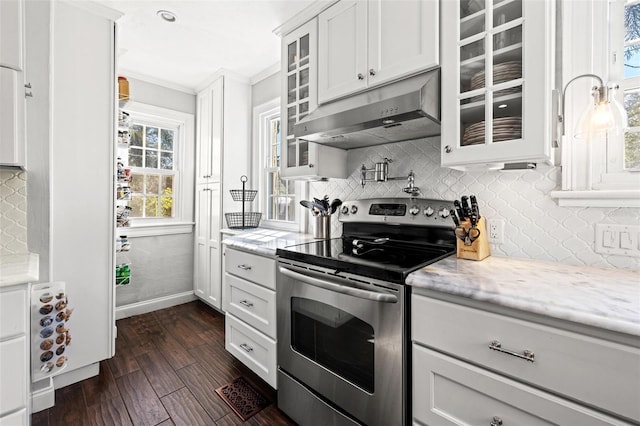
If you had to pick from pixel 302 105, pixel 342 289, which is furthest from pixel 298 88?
pixel 342 289

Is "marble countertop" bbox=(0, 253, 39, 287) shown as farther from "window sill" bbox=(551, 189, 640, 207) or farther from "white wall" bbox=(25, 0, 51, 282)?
"window sill" bbox=(551, 189, 640, 207)

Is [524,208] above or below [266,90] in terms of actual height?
below

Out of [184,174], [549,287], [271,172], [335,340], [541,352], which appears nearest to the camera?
[541,352]

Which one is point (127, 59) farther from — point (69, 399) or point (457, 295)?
point (457, 295)

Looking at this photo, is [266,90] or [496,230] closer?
[496,230]

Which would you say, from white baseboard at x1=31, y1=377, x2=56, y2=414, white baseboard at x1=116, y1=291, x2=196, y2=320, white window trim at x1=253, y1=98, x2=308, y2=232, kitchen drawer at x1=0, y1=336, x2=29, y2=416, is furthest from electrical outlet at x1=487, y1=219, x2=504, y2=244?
white baseboard at x1=116, y1=291, x2=196, y2=320

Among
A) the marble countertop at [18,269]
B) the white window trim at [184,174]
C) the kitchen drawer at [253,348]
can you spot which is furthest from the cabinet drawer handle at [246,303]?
the white window trim at [184,174]

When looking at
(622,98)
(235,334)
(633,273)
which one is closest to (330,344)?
(235,334)

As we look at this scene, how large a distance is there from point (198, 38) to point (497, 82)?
239 cm

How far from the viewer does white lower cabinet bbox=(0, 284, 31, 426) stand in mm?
1072

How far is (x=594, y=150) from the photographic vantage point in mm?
1271

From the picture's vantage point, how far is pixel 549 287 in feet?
3.15

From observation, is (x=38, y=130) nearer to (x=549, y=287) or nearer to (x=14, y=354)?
(x=14, y=354)

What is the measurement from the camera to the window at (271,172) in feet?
9.64
